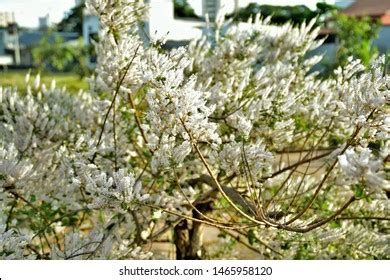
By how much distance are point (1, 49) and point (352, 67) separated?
67.4ft

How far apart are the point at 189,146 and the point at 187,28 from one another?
1.84m

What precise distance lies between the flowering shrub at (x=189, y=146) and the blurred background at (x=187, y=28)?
0.63ft

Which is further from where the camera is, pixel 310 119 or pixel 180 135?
pixel 310 119

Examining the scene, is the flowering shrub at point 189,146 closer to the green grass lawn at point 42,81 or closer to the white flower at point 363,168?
the white flower at point 363,168

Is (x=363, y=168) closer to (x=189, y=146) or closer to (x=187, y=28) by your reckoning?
(x=189, y=146)

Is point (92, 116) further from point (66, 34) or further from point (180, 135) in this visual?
point (66, 34)

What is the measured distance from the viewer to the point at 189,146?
164cm

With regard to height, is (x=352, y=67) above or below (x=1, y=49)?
above

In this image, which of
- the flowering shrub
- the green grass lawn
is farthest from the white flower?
the green grass lawn

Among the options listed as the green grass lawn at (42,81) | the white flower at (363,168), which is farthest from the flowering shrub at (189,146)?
the green grass lawn at (42,81)

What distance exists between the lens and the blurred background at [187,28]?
289 centimetres

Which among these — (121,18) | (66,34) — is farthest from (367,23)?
(66,34)

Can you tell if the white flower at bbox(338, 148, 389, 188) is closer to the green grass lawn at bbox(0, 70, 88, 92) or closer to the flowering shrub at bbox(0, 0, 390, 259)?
the flowering shrub at bbox(0, 0, 390, 259)

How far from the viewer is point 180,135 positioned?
5.55ft
